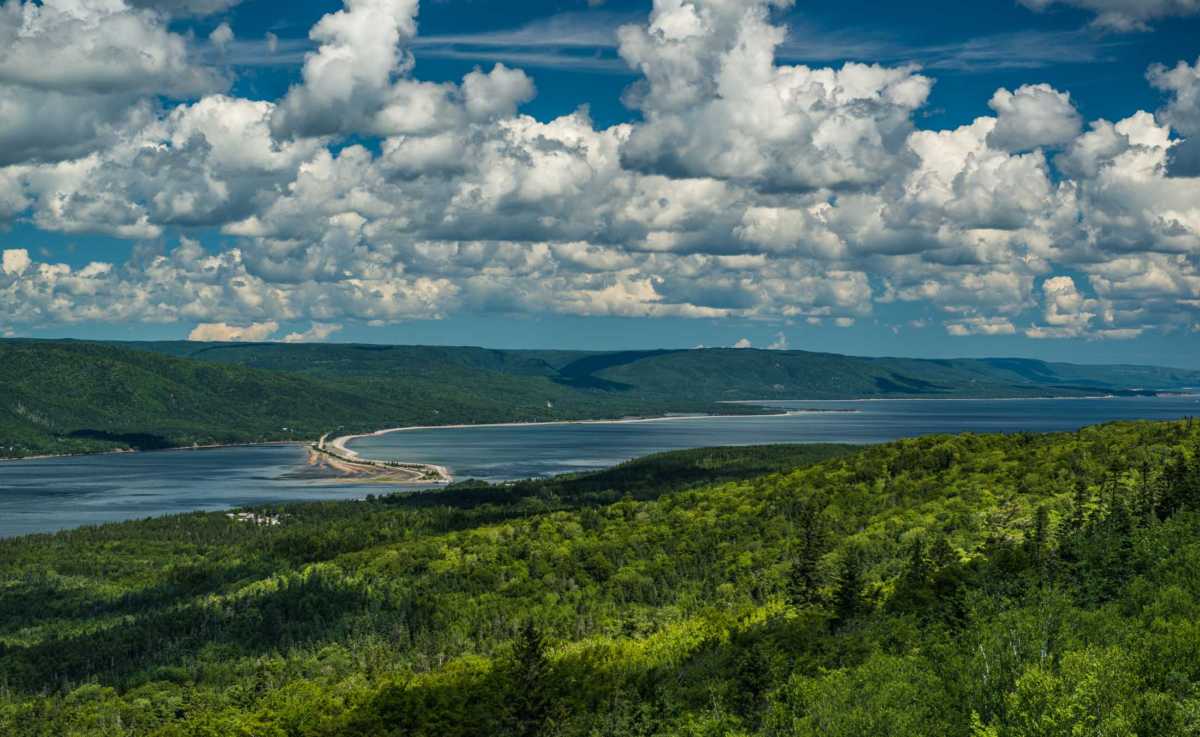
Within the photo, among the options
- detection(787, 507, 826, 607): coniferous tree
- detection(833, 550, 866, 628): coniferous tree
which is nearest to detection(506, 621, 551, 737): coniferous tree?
detection(833, 550, 866, 628): coniferous tree

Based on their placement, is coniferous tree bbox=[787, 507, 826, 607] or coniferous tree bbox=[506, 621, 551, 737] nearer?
coniferous tree bbox=[506, 621, 551, 737]

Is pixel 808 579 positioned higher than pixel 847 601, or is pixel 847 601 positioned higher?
pixel 847 601


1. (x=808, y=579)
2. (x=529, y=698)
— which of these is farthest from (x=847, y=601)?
(x=529, y=698)

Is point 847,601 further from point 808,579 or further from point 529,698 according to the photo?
point 529,698

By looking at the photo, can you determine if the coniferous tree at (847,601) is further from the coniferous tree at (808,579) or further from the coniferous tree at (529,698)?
the coniferous tree at (529,698)

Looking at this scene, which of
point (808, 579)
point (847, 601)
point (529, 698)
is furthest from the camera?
point (808, 579)

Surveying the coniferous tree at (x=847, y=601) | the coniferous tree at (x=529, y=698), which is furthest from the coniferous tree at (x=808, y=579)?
the coniferous tree at (x=529, y=698)

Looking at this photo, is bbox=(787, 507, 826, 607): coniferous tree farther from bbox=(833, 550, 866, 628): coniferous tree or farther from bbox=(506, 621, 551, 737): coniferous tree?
bbox=(506, 621, 551, 737): coniferous tree

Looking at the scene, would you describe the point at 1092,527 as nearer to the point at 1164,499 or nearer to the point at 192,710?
the point at 1164,499

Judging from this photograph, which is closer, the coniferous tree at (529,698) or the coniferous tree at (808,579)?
the coniferous tree at (529,698)

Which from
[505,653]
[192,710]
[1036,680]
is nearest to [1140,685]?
[1036,680]

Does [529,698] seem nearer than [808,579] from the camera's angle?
Yes
